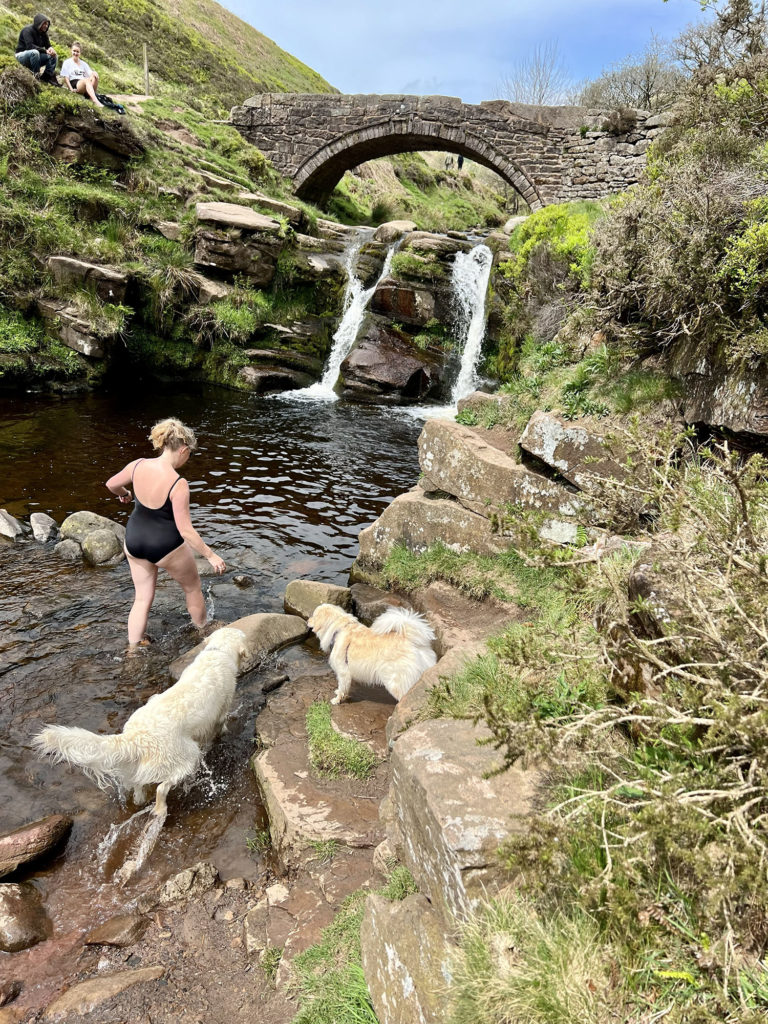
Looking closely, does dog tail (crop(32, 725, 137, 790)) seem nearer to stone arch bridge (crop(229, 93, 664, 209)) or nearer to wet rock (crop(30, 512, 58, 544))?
wet rock (crop(30, 512, 58, 544))

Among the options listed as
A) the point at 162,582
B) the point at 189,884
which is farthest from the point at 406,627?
the point at 162,582

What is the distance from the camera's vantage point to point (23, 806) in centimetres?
406

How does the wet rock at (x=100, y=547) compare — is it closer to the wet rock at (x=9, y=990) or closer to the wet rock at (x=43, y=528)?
the wet rock at (x=43, y=528)

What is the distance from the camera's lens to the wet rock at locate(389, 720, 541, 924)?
7.59ft

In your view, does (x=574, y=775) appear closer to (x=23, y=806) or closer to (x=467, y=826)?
(x=467, y=826)

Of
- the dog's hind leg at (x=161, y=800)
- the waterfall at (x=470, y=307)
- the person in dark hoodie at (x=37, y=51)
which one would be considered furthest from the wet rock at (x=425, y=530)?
the person in dark hoodie at (x=37, y=51)

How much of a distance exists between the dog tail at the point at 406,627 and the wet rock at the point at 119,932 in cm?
254

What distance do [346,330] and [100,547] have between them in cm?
1202

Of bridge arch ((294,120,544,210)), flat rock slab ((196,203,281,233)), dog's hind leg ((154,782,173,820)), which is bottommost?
dog's hind leg ((154,782,173,820))

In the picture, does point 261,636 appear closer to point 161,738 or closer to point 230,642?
point 230,642

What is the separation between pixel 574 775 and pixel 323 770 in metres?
2.31

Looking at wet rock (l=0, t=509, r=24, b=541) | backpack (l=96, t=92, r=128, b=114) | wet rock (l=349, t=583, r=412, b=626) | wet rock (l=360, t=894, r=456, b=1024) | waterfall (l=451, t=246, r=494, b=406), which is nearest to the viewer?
wet rock (l=360, t=894, r=456, b=1024)

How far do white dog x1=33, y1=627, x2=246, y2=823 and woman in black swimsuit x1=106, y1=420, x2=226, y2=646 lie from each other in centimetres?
127

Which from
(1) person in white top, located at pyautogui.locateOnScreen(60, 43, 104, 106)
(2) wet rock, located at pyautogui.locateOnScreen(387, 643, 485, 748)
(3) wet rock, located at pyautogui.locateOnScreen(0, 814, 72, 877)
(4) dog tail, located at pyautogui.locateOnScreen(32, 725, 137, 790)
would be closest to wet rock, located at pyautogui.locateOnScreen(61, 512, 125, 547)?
(3) wet rock, located at pyautogui.locateOnScreen(0, 814, 72, 877)
